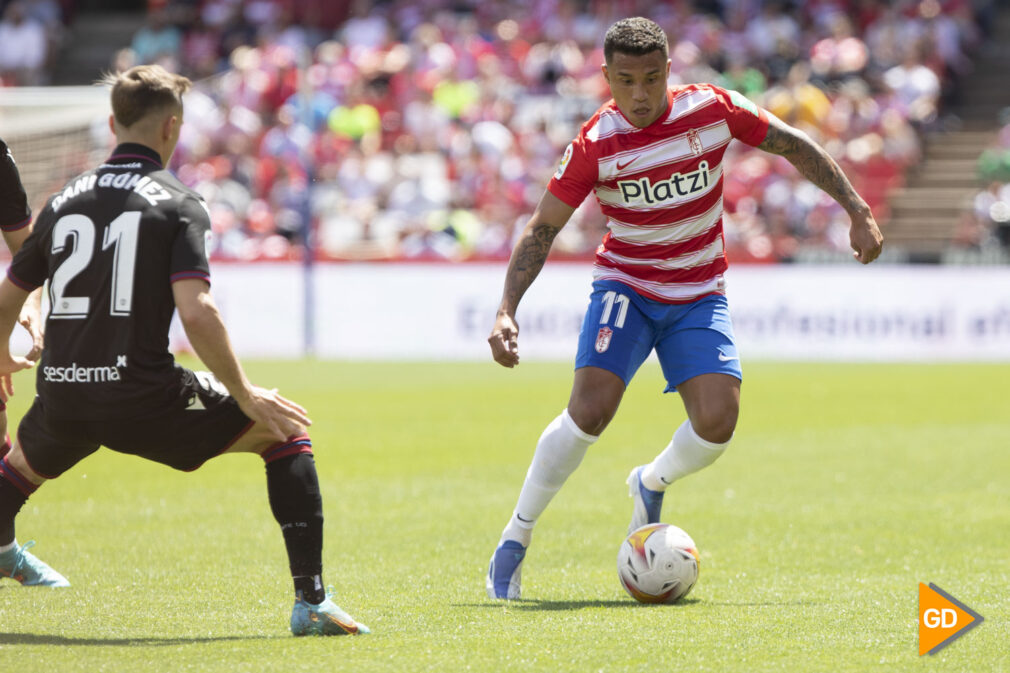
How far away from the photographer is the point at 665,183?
6.27 m

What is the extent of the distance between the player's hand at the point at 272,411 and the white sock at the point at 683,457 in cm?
203

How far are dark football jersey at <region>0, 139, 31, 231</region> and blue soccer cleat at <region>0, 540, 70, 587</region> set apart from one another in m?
1.47

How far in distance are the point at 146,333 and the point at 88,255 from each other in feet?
1.13

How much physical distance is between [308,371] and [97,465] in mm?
7686

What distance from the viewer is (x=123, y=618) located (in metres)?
5.51

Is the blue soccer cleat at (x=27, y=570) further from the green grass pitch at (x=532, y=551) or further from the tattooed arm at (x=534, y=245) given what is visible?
the tattooed arm at (x=534, y=245)

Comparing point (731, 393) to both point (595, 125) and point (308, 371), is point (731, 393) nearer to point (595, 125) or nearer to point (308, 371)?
point (595, 125)

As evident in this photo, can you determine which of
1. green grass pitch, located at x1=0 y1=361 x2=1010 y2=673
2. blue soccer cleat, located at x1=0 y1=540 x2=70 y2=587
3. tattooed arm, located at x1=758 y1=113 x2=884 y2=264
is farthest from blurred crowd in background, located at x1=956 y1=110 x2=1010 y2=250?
blue soccer cleat, located at x1=0 y1=540 x2=70 y2=587

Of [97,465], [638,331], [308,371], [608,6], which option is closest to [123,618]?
[638,331]

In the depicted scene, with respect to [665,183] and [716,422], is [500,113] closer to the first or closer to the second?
[665,183]

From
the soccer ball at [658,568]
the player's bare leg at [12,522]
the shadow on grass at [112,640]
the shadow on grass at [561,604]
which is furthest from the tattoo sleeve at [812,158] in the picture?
the player's bare leg at [12,522]

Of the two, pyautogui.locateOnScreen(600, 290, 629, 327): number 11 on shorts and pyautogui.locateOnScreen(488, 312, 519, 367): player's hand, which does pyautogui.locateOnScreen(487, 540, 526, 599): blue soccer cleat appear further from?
pyautogui.locateOnScreen(600, 290, 629, 327): number 11 on shorts

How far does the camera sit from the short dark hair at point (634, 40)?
595 cm

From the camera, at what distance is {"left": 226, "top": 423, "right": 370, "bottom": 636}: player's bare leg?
201 inches
